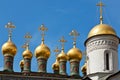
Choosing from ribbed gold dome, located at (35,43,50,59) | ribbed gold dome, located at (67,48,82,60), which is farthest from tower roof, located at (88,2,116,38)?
ribbed gold dome, located at (35,43,50,59)

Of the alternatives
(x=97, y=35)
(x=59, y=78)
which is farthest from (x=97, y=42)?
(x=59, y=78)

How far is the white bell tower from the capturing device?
23547mm

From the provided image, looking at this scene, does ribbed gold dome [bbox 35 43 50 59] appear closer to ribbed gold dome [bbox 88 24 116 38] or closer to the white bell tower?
the white bell tower

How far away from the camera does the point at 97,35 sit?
958 inches

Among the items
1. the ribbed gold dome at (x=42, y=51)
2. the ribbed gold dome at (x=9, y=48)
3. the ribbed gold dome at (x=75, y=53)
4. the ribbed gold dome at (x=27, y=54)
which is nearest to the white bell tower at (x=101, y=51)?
the ribbed gold dome at (x=75, y=53)

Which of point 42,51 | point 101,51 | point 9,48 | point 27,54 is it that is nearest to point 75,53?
point 42,51

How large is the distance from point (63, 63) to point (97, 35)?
7213 mm

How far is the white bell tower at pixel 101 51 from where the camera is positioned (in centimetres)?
2355

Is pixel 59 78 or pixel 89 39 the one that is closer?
pixel 89 39

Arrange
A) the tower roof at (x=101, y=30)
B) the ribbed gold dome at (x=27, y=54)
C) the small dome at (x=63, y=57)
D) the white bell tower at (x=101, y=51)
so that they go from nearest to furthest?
1. the white bell tower at (x=101, y=51)
2. the tower roof at (x=101, y=30)
3. the ribbed gold dome at (x=27, y=54)
4. the small dome at (x=63, y=57)

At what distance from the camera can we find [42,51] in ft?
97.6

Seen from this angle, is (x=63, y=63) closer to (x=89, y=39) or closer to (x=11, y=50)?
(x=11, y=50)

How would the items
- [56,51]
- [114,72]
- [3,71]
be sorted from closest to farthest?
[114,72] → [3,71] → [56,51]

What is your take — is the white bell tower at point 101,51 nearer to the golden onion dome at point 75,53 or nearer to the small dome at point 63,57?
the golden onion dome at point 75,53
